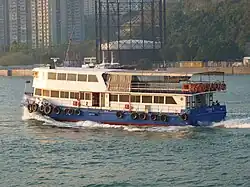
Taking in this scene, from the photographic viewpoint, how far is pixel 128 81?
26.8m

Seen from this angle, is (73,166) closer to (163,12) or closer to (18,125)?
(18,125)

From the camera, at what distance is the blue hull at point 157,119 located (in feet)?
85.0

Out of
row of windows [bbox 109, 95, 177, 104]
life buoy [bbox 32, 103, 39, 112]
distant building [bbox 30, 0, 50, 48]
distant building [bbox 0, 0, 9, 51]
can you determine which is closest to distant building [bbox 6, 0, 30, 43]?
distant building [bbox 0, 0, 9, 51]

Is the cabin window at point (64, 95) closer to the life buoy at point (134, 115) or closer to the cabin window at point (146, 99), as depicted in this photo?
the life buoy at point (134, 115)

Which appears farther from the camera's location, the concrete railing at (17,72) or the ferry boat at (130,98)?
the concrete railing at (17,72)

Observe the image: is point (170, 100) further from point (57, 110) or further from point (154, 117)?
point (57, 110)

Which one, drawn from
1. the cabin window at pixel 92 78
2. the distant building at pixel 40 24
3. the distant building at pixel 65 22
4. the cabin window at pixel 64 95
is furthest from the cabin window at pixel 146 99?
the distant building at pixel 65 22

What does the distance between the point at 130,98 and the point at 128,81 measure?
582 millimetres

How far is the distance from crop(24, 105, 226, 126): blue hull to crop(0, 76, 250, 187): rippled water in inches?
9.4

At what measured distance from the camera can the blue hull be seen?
25.9m

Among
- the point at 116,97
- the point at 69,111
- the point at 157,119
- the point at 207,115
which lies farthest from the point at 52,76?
the point at 207,115

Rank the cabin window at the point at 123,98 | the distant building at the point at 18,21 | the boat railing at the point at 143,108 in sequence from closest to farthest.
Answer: the boat railing at the point at 143,108 < the cabin window at the point at 123,98 < the distant building at the point at 18,21

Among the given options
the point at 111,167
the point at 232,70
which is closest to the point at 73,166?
the point at 111,167

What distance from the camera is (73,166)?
20.4 m
